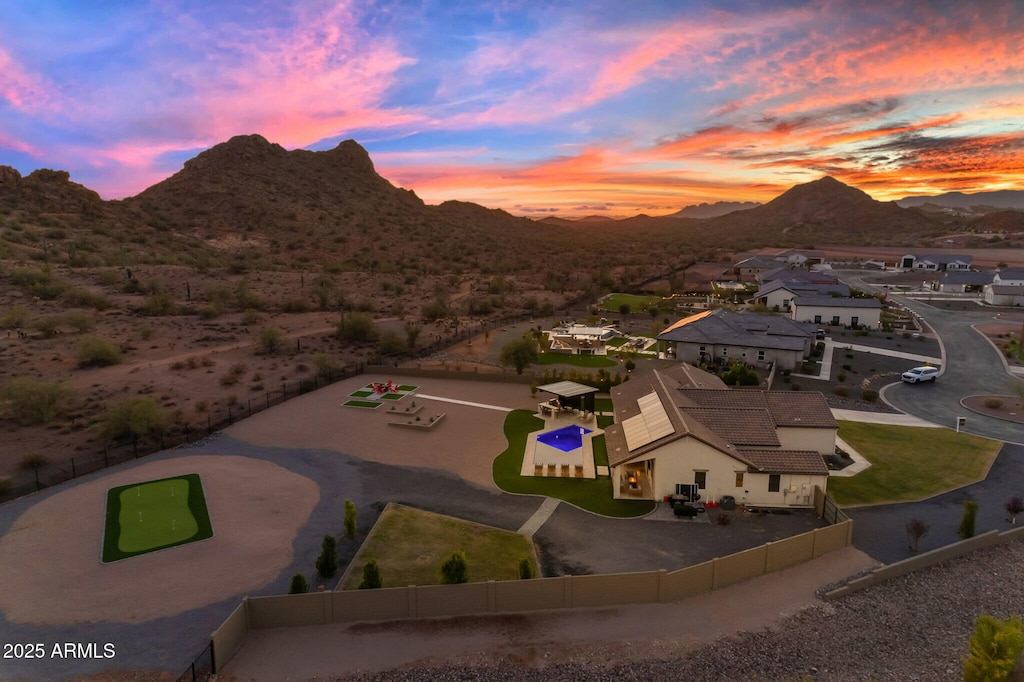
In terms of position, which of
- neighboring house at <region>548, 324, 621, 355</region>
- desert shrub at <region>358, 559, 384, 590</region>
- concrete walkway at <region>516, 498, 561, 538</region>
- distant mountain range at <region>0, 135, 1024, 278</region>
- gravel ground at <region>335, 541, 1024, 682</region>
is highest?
distant mountain range at <region>0, 135, 1024, 278</region>

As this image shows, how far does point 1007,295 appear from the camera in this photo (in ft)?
257

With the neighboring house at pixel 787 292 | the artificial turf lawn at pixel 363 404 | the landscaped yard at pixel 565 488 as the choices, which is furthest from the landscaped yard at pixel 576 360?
the neighboring house at pixel 787 292

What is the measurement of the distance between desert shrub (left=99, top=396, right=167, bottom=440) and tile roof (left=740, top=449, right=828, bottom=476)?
32.7m

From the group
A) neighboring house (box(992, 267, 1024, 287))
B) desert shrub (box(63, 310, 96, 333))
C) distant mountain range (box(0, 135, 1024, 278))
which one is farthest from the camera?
distant mountain range (box(0, 135, 1024, 278))

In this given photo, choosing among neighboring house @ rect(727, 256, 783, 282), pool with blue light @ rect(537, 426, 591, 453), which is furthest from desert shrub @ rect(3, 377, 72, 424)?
neighboring house @ rect(727, 256, 783, 282)

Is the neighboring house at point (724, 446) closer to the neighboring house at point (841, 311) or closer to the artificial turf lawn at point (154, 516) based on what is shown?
the artificial turf lawn at point (154, 516)

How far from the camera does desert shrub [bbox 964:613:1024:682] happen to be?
1346 cm

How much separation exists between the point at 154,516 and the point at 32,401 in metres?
17.6

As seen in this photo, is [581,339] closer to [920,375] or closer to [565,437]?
[565,437]

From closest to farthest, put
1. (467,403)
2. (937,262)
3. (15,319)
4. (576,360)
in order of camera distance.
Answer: (467,403) < (576,360) < (15,319) < (937,262)

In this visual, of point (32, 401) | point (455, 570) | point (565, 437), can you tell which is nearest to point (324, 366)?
point (32, 401)

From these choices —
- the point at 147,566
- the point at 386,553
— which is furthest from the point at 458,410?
the point at 147,566

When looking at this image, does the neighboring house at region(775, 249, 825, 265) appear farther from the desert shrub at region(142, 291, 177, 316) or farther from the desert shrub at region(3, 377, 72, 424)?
the desert shrub at region(3, 377, 72, 424)

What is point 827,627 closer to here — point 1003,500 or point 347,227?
point 1003,500
